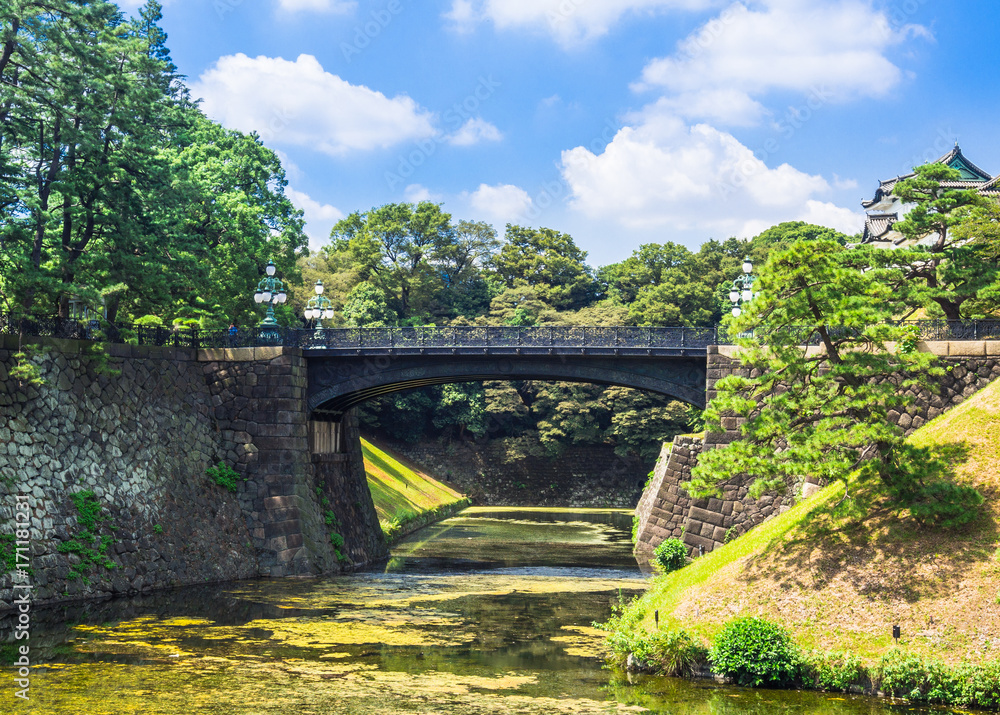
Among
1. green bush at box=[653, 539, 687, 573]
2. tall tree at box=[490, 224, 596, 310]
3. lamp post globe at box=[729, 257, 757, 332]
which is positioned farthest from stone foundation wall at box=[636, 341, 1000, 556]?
tall tree at box=[490, 224, 596, 310]

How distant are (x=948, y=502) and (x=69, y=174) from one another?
2731 cm

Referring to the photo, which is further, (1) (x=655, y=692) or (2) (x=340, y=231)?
(2) (x=340, y=231)

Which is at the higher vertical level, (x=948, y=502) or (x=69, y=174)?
(x=69, y=174)

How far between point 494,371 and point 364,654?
17909mm

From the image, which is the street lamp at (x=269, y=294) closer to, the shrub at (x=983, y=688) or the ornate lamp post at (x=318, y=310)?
the ornate lamp post at (x=318, y=310)

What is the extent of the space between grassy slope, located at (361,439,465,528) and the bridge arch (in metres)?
14.3

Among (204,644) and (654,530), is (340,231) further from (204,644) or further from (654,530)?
(204,644)

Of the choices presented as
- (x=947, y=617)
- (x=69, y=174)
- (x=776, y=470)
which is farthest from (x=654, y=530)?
(x=69, y=174)

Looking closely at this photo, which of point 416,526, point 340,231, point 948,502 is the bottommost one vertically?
point 416,526

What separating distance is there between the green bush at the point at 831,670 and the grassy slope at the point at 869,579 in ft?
1.76

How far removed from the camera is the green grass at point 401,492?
168 feet

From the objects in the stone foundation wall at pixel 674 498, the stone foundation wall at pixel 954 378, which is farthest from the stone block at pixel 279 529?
the stone foundation wall at pixel 954 378

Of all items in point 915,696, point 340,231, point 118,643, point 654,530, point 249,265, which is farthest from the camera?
point 340,231

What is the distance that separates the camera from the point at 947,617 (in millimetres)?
18156
